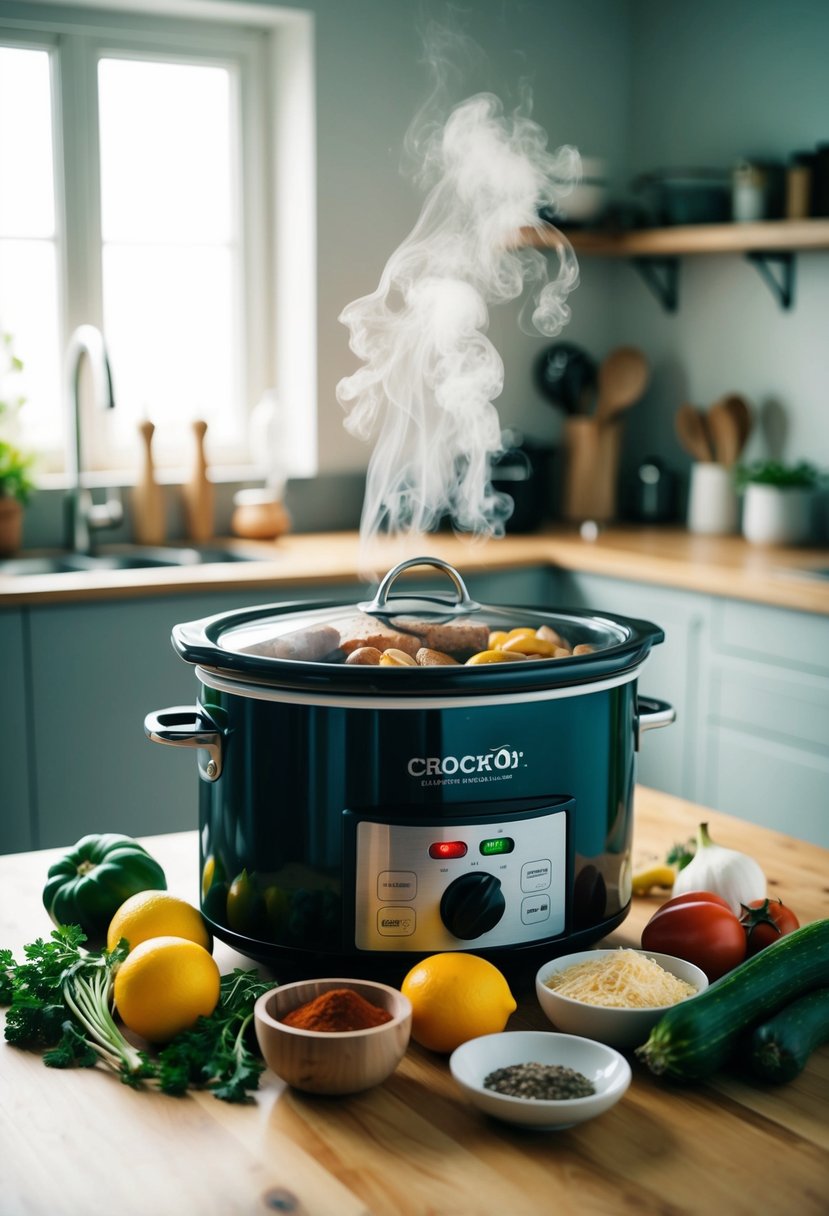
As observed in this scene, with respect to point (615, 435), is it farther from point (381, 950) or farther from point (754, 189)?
point (381, 950)

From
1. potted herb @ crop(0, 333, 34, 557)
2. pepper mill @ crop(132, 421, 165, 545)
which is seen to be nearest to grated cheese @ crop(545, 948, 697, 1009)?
potted herb @ crop(0, 333, 34, 557)

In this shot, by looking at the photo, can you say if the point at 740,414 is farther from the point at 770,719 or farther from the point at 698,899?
the point at 698,899

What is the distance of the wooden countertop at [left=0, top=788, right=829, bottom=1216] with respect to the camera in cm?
79

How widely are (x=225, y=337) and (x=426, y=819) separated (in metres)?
2.75

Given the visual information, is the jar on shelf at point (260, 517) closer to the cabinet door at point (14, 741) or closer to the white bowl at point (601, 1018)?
the cabinet door at point (14, 741)

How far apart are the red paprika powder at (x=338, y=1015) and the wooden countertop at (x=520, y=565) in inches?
69.1

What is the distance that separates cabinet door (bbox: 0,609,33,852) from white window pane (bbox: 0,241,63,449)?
82 cm

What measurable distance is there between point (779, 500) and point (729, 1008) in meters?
2.57

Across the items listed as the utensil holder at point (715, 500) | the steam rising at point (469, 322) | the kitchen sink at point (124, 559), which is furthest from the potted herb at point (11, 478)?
the utensil holder at point (715, 500)

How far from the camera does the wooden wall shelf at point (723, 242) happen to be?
10.2 feet

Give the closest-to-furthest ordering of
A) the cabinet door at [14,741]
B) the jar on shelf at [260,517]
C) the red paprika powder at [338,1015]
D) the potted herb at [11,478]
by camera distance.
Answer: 1. the red paprika powder at [338,1015]
2. the cabinet door at [14,741]
3. the potted herb at [11,478]
4. the jar on shelf at [260,517]

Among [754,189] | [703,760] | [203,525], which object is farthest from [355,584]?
[754,189]

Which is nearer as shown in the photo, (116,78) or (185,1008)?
(185,1008)

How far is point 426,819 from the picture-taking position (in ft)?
3.44
